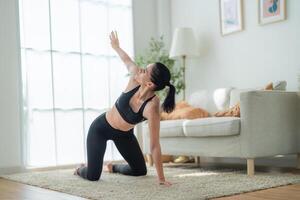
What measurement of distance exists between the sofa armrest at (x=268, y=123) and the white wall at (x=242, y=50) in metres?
0.49

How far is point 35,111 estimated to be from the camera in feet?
15.3

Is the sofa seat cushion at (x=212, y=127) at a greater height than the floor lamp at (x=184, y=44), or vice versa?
the floor lamp at (x=184, y=44)

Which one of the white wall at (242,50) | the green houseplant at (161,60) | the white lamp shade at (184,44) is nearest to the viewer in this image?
the white wall at (242,50)

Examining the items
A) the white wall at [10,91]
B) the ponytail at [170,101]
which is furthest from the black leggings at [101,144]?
the white wall at [10,91]

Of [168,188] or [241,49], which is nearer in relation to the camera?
[168,188]

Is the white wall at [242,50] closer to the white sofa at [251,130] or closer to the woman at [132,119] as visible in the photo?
the white sofa at [251,130]

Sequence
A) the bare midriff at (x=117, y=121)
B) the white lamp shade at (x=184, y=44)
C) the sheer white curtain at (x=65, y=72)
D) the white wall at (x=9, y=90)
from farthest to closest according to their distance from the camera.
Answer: the white lamp shade at (x=184, y=44), the sheer white curtain at (x=65, y=72), the white wall at (x=9, y=90), the bare midriff at (x=117, y=121)

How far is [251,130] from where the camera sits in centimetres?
332

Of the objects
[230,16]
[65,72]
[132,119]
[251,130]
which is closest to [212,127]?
[251,130]

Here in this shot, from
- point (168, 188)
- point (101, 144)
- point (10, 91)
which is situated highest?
point (10, 91)

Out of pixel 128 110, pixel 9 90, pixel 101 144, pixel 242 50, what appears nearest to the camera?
pixel 128 110

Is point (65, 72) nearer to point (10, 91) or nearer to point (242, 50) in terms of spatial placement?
point (10, 91)

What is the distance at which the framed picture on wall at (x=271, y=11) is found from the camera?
165 inches

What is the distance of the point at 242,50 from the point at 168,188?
2.37 meters
